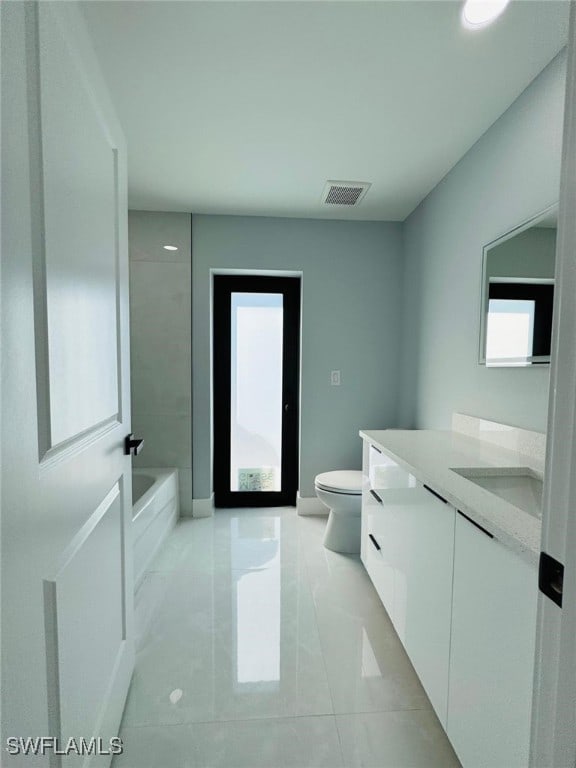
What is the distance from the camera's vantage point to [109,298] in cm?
107

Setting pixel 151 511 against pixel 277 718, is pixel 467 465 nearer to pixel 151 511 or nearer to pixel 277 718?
pixel 277 718

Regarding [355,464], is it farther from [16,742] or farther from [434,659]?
[16,742]

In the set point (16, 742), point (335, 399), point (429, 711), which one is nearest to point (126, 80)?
point (16, 742)

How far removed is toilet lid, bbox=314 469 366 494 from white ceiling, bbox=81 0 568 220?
188 cm

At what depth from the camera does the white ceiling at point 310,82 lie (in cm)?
123

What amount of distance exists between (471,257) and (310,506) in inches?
83.6

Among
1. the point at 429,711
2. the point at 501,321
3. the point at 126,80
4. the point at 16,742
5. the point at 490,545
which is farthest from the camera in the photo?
the point at 501,321

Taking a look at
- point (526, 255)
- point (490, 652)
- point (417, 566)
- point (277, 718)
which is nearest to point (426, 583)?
point (417, 566)

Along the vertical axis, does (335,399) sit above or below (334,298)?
below

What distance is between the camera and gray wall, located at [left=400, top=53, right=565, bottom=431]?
1.41m

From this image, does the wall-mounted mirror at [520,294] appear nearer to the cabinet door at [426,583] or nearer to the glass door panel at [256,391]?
the cabinet door at [426,583]

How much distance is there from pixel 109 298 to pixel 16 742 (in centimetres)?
96

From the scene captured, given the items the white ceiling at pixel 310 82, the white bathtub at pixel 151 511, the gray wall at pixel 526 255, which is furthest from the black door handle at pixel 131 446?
the gray wall at pixel 526 255

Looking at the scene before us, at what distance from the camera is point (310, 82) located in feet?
4.88
